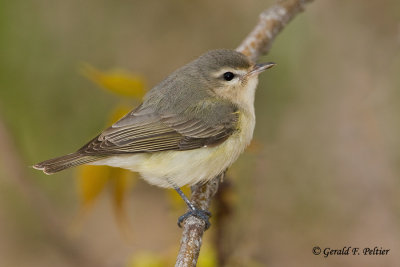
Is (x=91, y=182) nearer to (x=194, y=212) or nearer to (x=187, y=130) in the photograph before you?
(x=194, y=212)

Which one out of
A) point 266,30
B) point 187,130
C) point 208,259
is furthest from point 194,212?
point 266,30

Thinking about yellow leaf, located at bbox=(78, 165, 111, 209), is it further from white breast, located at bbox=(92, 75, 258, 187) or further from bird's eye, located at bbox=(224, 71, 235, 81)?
bird's eye, located at bbox=(224, 71, 235, 81)

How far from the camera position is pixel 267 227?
20.7 feet

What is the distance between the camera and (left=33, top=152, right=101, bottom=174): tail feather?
12.4 feet

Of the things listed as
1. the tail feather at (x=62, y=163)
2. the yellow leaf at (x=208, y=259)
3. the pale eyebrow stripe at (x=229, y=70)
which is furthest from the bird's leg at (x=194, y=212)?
the pale eyebrow stripe at (x=229, y=70)

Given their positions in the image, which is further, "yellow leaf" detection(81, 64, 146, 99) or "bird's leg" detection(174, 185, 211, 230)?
"bird's leg" detection(174, 185, 211, 230)

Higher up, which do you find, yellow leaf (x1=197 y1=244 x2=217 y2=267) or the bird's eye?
the bird's eye

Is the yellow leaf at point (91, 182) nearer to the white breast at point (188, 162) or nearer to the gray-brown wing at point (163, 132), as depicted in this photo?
the white breast at point (188, 162)

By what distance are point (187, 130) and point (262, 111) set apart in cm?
270

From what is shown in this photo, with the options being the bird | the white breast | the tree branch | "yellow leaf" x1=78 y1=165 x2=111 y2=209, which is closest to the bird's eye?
the bird

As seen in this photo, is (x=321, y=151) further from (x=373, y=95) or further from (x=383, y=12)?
(x=383, y=12)

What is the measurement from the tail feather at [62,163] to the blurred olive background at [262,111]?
1.46 metres

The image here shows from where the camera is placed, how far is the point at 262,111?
6.75 meters

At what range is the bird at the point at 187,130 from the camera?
3908 mm
